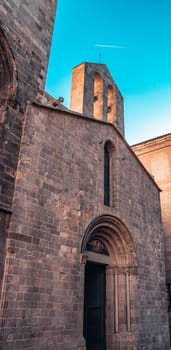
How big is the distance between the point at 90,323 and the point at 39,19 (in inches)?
367

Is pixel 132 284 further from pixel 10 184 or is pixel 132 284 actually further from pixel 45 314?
pixel 10 184

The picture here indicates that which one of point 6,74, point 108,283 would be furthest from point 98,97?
point 108,283

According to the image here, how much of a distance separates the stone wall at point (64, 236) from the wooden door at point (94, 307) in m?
0.28

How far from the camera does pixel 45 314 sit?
18.9ft

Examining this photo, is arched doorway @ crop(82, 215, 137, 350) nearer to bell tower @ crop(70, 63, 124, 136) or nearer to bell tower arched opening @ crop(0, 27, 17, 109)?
bell tower arched opening @ crop(0, 27, 17, 109)

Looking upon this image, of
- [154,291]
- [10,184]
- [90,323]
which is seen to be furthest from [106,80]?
[90,323]

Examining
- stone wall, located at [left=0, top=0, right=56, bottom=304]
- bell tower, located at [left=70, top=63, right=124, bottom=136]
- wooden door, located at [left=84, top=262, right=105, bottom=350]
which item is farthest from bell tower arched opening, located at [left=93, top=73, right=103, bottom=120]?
wooden door, located at [left=84, top=262, right=105, bottom=350]

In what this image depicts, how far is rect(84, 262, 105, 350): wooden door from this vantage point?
7.99 meters

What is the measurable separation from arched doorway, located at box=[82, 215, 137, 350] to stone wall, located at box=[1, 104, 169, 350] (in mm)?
86

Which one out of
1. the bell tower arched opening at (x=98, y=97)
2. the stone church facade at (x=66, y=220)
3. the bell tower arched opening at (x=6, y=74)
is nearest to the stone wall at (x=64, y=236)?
the stone church facade at (x=66, y=220)

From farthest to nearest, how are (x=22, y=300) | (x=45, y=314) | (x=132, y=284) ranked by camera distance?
(x=132, y=284)
(x=45, y=314)
(x=22, y=300)

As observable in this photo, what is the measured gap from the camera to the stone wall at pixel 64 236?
5.54 metres

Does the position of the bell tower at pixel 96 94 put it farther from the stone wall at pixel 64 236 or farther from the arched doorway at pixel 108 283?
the arched doorway at pixel 108 283

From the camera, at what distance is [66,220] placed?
22.7ft
